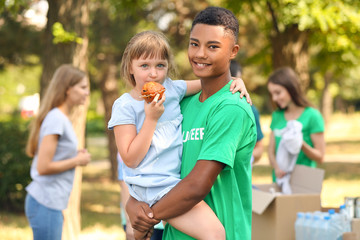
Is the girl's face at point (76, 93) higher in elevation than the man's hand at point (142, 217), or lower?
higher

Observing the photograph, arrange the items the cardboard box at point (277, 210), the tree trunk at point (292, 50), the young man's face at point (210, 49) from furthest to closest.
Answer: the tree trunk at point (292, 50) → the cardboard box at point (277, 210) → the young man's face at point (210, 49)

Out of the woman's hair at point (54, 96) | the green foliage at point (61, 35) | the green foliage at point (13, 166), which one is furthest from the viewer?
the green foliage at point (13, 166)

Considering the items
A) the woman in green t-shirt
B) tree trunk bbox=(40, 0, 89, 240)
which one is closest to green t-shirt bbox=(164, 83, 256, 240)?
the woman in green t-shirt

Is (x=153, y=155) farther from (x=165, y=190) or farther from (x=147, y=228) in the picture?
(x=147, y=228)

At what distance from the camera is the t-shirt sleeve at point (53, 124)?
3.78 meters

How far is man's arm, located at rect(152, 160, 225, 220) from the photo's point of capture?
197 centimetres

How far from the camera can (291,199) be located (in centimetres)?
381

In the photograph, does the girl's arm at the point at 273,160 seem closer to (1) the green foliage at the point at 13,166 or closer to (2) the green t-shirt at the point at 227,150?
(2) the green t-shirt at the point at 227,150

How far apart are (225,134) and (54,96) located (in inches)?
92.5

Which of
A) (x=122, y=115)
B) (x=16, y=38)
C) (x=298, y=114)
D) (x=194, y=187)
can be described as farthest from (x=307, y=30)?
(x=194, y=187)

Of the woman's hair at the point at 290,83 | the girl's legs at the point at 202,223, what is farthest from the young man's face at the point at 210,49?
the woman's hair at the point at 290,83

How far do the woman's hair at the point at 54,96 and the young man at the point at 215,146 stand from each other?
76.3 inches

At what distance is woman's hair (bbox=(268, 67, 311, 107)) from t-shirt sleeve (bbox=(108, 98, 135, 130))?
110 inches

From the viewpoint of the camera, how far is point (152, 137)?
87.7 inches
